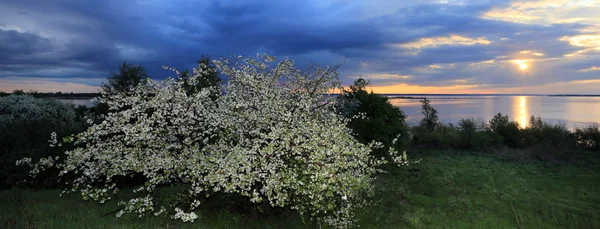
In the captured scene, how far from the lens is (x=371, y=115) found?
942 inches

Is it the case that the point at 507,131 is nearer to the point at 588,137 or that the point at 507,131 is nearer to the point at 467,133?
the point at 467,133

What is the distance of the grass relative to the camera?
1099 cm

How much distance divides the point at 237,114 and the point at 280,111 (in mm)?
1527

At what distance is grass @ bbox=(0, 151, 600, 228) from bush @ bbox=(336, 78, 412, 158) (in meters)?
2.37

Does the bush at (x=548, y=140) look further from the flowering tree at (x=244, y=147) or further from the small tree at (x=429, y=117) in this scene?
the flowering tree at (x=244, y=147)

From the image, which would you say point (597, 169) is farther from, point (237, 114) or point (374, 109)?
point (237, 114)

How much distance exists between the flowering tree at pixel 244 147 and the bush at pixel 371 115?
9260 millimetres

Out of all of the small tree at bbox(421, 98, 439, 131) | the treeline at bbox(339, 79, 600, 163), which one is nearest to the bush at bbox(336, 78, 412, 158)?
the treeline at bbox(339, 79, 600, 163)

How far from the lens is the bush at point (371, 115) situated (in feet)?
74.5

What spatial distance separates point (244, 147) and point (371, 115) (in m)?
14.4

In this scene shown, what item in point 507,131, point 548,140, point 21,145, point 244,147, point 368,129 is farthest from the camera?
point 507,131

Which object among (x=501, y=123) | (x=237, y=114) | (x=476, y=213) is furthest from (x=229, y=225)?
(x=501, y=123)

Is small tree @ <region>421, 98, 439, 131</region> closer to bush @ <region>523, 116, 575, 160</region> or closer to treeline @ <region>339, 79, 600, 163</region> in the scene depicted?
treeline @ <region>339, 79, 600, 163</region>

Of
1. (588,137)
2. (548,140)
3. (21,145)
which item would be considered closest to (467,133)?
(548,140)
